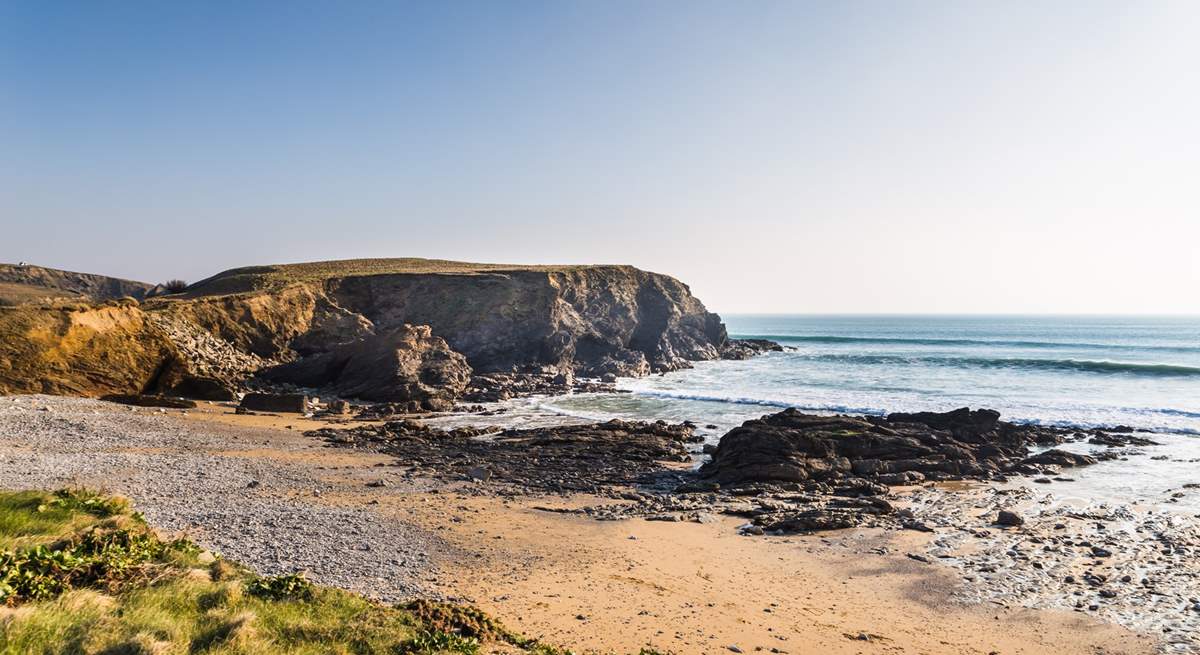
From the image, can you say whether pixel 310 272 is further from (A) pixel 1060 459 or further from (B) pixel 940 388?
(A) pixel 1060 459

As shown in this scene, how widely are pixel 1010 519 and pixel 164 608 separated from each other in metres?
17.9

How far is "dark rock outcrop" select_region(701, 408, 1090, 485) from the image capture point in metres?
21.5

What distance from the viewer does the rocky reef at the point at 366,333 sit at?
3156 cm

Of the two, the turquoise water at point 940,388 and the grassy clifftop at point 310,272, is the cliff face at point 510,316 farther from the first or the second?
the turquoise water at point 940,388

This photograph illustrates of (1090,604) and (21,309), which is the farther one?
(21,309)

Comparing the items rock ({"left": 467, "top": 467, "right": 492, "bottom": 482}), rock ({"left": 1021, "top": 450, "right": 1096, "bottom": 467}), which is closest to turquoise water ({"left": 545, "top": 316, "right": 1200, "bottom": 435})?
rock ({"left": 1021, "top": 450, "right": 1096, "bottom": 467})

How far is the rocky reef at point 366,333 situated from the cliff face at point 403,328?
0.34ft

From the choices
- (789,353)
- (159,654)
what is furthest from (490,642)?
(789,353)

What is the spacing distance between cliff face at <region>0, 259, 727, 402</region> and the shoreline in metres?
18.3

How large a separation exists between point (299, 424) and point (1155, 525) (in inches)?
1205

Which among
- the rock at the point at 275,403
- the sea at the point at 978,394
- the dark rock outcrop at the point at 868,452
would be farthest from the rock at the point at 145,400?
the dark rock outcrop at the point at 868,452

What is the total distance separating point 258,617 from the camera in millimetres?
6789

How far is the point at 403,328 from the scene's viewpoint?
43469 mm

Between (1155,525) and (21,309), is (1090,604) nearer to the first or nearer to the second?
(1155,525)
